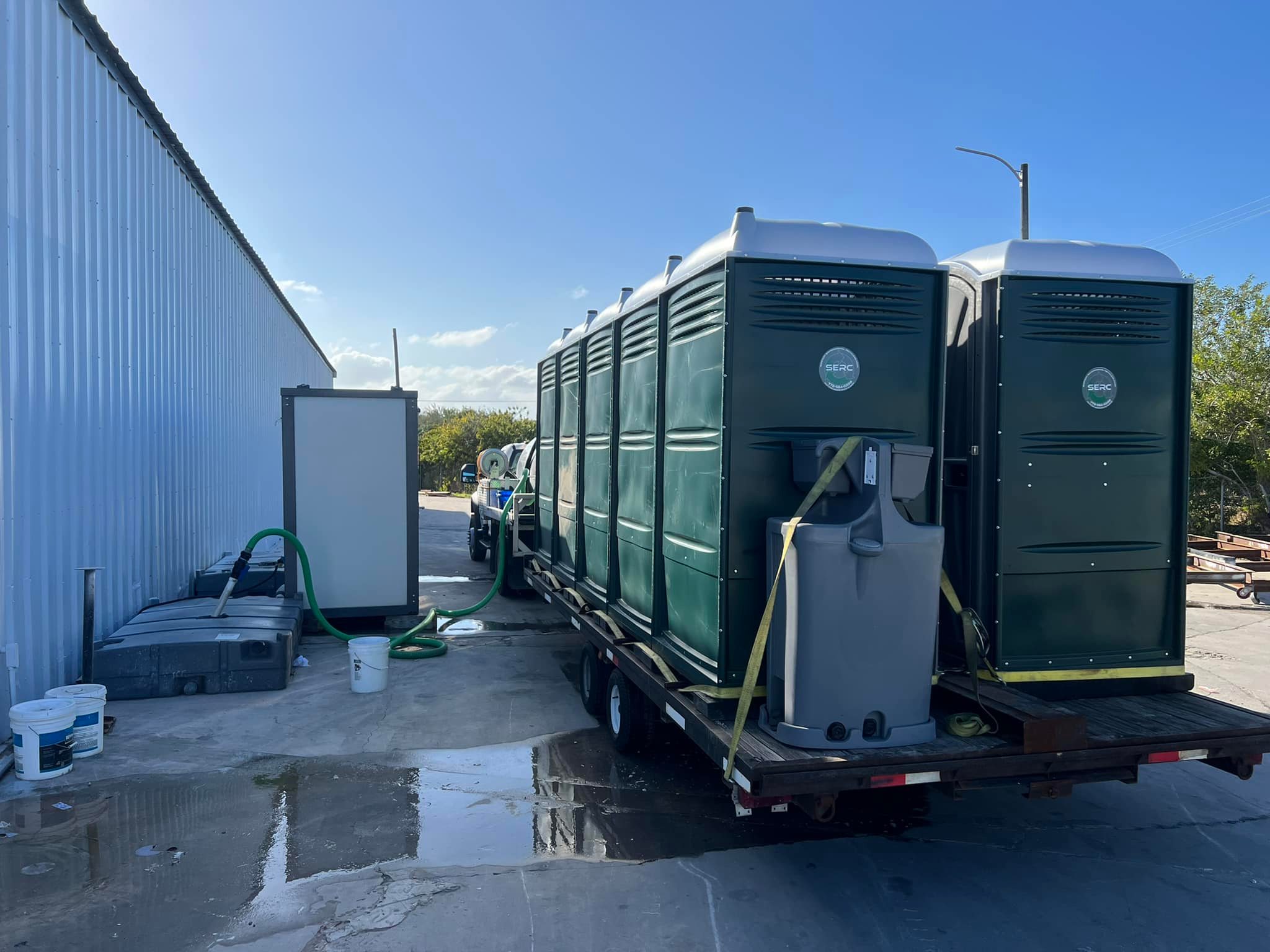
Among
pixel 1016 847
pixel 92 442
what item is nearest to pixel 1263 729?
pixel 1016 847

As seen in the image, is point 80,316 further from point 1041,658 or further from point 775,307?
point 1041,658

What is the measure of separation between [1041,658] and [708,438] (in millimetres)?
2230

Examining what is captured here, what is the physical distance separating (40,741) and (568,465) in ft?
15.0

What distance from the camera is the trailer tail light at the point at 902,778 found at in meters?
3.76

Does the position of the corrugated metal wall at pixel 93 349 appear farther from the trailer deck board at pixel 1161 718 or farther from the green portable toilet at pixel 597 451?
the trailer deck board at pixel 1161 718

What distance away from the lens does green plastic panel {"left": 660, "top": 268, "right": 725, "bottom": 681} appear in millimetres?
4453

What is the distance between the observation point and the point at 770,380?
14.5ft

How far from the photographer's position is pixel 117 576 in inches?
317

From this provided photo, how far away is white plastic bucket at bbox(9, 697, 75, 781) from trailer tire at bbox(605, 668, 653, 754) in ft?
11.4

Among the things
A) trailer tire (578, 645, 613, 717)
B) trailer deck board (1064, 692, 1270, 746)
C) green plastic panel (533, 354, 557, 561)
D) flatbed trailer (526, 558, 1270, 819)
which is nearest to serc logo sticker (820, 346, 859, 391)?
flatbed trailer (526, 558, 1270, 819)

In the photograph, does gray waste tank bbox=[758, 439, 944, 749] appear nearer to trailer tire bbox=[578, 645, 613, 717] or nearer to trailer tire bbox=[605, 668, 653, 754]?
trailer tire bbox=[605, 668, 653, 754]

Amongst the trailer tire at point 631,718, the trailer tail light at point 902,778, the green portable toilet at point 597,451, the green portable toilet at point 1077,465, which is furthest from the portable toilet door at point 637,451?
the trailer tail light at point 902,778

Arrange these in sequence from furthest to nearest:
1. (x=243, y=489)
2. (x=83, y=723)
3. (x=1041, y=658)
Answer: (x=243, y=489)
(x=83, y=723)
(x=1041, y=658)

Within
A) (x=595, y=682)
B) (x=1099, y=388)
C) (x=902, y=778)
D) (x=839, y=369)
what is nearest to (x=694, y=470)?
(x=839, y=369)
